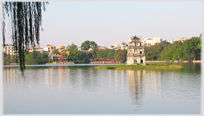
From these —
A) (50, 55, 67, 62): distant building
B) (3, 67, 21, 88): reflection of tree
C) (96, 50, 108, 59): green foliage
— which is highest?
(96, 50, 108, 59): green foliage

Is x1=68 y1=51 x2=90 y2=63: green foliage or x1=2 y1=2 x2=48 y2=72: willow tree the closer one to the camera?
x1=2 y1=2 x2=48 y2=72: willow tree

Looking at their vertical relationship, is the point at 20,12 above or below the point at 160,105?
above

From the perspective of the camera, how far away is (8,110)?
Answer: 15.6m

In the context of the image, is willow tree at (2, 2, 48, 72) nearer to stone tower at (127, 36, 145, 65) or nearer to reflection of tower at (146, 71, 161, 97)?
reflection of tower at (146, 71, 161, 97)

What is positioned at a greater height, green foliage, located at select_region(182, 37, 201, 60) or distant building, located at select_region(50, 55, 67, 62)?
green foliage, located at select_region(182, 37, 201, 60)

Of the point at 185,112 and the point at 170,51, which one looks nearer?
the point at 185,112

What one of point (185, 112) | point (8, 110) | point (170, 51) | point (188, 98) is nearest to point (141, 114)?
point (185, 112)

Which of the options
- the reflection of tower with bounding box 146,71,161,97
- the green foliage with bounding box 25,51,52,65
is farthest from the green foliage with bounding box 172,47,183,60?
the reflection of tower with bounding box 146,71,161,97

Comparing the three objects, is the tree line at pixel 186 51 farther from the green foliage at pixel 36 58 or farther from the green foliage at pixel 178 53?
the green foliage at pixel 36 58

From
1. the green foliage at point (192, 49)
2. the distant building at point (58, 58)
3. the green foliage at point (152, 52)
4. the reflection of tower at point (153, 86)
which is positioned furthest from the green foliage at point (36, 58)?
the reflection of tower at point (153, 86)

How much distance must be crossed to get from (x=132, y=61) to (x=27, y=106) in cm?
4426

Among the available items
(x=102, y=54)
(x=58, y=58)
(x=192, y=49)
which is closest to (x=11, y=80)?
(x=192, y=49)

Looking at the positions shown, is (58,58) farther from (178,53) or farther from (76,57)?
(178,53)

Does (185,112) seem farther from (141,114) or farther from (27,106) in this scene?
(27,106)
